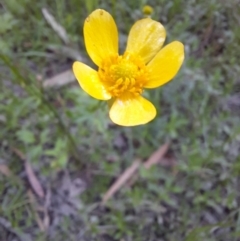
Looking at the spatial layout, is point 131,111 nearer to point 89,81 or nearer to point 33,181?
point 89,81

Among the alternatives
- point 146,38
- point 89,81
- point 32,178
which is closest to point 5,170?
point 32,178

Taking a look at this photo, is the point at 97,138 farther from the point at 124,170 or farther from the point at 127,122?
the point at 127,122

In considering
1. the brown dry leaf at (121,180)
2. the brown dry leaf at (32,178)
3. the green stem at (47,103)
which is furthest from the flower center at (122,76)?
the brown dry leaf at (32,178)

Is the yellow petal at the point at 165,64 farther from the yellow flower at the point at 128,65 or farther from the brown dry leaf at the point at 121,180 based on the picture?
the brown dry leaf at the point at 121,180

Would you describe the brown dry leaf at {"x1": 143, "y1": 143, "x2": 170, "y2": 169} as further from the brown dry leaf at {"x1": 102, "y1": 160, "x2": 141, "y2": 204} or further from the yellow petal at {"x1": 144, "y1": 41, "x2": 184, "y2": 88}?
the yellow petal at {"x1": 144, "y1": 41, "x2": 184, "y2": 88}

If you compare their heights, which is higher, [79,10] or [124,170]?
[79,10]

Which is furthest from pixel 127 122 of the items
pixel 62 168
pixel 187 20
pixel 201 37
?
pixel 201 37
